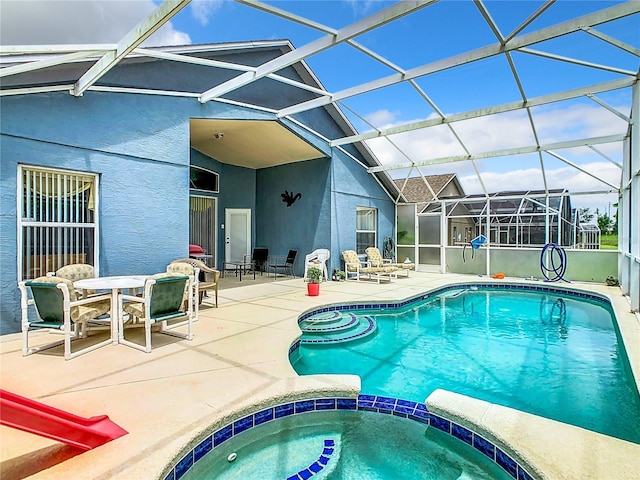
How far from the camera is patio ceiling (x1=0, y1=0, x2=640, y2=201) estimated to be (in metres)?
4.34

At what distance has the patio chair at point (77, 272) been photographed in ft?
15.7

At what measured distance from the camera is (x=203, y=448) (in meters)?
2.47

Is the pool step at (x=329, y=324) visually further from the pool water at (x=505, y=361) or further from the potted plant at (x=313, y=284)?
the potted plant at (x=313, y=284)

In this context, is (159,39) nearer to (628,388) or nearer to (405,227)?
(628,388)

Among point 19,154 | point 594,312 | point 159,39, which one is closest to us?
point 19,154

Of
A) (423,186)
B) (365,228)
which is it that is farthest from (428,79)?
(423,186)

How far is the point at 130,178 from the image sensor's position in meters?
5.89

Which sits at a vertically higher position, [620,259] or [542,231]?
[542,231]

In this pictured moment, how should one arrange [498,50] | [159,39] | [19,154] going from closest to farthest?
[19,154]
[498,50]
[159,39]

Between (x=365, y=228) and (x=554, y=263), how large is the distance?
607 cm

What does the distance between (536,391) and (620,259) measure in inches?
325

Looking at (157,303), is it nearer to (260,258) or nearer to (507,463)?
(507,463)

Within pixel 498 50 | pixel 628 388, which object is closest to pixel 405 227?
pixel 498 50

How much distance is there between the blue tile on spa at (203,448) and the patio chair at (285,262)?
26.2ft
